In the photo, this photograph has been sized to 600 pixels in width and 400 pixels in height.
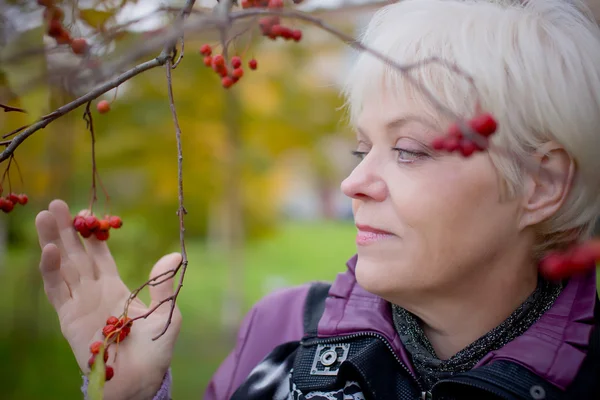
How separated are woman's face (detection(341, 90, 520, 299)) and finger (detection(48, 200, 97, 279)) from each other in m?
0.56

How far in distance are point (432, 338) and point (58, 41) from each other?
2.96 ft

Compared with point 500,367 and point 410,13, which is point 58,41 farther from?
point 500,367

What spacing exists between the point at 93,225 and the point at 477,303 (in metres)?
0.76

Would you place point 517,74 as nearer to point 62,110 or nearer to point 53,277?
point 62,110

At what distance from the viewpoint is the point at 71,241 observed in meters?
1.25

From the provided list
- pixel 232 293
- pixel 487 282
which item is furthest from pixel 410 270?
pixel 232 293

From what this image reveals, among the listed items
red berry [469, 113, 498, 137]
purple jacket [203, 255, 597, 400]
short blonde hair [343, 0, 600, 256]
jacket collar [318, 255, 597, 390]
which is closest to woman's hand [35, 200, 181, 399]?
purple jacket [203, 255, 597, 400]

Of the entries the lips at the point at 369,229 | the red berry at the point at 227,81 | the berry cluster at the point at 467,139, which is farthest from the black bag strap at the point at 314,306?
the berry cluster at the point at 467,139

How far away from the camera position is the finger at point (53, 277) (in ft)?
3.73

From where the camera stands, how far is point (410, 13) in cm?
118

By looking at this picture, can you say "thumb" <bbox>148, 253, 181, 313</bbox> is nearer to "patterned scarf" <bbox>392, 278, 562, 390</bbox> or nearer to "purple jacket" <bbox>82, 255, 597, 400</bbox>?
"purple jacket" <bbox>82, 255, 597, 400</bbox>

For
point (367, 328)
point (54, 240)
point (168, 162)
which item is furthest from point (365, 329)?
point (168, 162)

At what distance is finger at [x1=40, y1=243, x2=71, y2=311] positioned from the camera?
44.7 inches

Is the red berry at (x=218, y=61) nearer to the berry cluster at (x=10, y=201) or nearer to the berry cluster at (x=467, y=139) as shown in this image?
the berry cluster at (x=10, y=201)
